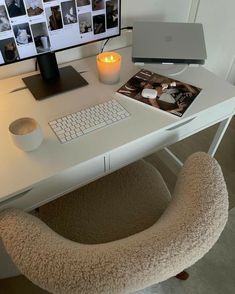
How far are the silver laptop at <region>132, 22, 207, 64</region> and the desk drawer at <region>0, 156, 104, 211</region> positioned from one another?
503 millimetres

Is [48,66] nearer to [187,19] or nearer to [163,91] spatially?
[163,91]

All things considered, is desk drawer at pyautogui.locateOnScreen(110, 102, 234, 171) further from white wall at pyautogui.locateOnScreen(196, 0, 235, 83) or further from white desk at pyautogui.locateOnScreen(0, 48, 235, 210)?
white wall at pyautogui.locateOnScreen(196, 0, 235, 83)

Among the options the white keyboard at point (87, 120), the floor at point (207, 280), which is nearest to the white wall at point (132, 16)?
the white keyboard at point (87, 120)

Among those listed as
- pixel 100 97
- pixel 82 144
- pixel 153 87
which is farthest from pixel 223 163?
A: pixel 82 144

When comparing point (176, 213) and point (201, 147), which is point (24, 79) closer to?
point (176, 213)

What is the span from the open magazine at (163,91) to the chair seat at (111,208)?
26 cm

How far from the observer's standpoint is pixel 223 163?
1702 mm

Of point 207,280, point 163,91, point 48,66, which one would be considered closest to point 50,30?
point 48,66

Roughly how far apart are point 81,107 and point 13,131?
26cm

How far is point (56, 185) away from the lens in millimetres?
782

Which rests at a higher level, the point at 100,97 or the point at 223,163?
the point at 100,97

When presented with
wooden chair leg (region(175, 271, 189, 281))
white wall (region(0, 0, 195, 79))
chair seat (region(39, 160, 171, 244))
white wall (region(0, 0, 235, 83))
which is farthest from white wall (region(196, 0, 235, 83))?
wooden chair leg (region(175, 271, 189, 281))

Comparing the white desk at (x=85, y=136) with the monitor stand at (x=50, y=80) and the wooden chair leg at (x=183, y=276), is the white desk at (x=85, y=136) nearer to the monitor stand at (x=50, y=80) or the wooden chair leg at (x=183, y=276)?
the monitor stand at (x=50, y=80)

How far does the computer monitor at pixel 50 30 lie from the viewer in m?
0.83
